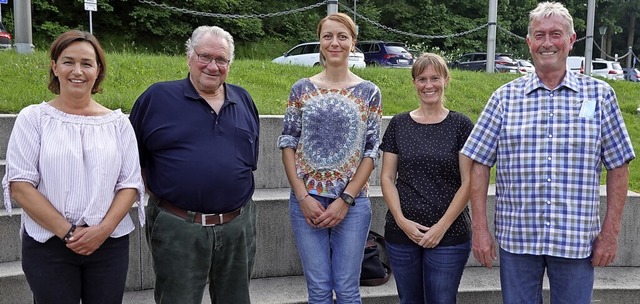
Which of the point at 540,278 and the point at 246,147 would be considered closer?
the point at 540,278

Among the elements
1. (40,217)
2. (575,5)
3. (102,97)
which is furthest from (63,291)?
(575,5)

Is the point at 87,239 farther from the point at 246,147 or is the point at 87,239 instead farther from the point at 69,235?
the point at 246,147

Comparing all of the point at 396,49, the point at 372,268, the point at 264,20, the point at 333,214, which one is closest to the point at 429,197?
the point at 333,214

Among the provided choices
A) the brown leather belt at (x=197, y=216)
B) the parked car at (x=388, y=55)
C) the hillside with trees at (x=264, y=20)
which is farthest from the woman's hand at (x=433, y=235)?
the parked car at (x=388, y=55)

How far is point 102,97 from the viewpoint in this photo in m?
5.34

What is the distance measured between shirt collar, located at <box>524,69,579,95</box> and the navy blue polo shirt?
51.5 inches

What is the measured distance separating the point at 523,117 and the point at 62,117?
1945mm

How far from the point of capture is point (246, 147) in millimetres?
2979

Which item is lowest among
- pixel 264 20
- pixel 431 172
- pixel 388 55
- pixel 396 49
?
pixel 431 172

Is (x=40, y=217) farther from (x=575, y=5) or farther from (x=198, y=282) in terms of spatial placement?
(x=575, y=5)

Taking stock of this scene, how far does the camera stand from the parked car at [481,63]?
71.0 feet

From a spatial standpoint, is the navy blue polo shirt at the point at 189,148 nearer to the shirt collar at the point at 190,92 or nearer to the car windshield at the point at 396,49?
the shirt collar at the point at 190,92

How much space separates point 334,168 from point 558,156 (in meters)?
1.05

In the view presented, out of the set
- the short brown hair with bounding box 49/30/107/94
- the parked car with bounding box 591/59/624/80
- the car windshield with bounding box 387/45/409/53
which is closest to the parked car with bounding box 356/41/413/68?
the car windshield with bounding box 387/45/409/53
